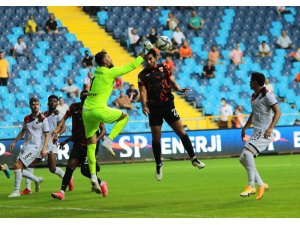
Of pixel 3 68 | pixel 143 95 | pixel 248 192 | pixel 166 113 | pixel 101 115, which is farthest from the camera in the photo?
pixel 3 68

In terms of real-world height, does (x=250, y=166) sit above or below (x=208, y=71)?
below

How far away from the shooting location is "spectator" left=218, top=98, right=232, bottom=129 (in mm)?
31141

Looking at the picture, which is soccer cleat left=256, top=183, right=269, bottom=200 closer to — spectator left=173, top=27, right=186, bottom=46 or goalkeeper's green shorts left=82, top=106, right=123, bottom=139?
goalkeeper's green shorts left=82, top=106, right=123, bottom=139

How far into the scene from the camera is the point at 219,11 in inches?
1539

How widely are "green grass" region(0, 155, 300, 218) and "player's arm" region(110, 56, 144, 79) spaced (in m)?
2.04

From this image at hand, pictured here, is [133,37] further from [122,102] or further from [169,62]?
[122,102]

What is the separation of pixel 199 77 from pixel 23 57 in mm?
6938

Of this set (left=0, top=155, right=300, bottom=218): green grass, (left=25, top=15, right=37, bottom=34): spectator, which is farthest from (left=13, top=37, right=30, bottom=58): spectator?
(left=0, top=155, right=300, bottom=218): green grass

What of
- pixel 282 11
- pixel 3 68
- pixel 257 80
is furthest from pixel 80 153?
pixel 282 11

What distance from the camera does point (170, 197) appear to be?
15.5 meters

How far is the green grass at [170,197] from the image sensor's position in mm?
13125

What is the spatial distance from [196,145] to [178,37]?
8.19m
